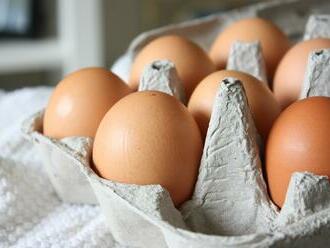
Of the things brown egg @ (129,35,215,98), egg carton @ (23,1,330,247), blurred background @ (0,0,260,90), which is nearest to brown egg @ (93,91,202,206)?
egg carton @ (23,1,330,247)

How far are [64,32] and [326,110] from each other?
1.32 meters

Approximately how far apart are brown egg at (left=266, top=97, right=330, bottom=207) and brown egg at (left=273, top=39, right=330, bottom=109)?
0.10 m

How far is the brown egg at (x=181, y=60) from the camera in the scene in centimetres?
54

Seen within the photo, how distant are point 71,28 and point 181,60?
3.67ft

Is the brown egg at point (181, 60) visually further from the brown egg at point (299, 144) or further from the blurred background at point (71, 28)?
the blurred background at point (71, 28)

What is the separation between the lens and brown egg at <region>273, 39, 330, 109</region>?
0.52 metres

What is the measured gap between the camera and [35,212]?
1.63ft

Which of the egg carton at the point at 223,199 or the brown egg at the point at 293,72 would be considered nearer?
the egg carton at the point at 223,199

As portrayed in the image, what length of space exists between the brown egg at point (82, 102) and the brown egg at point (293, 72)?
14 cm

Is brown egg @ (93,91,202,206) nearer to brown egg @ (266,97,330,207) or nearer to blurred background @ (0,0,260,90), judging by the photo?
brown egg @ (266,97,330,207)

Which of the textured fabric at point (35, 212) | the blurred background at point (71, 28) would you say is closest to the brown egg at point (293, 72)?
the textured fabric at point (35, 212)

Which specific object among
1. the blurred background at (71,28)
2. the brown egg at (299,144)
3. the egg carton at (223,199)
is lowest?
the blurred background at (71,28)

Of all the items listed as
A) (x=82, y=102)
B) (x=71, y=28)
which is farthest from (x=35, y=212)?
(x=71, y=28)

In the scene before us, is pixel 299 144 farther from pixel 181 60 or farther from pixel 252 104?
pixel 181 60
